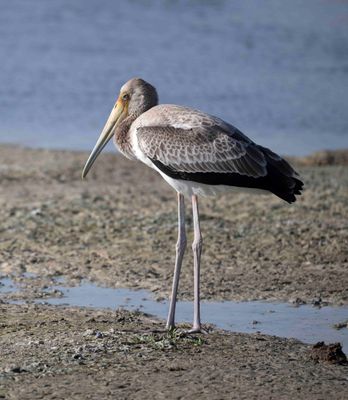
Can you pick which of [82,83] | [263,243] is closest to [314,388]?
[263,243]

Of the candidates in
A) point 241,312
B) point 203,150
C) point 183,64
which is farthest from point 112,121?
point 183,64

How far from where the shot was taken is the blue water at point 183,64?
1823cm

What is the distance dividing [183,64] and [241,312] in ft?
49.8

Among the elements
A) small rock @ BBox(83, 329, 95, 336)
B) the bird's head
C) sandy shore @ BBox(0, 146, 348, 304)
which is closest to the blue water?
sandy shore @ BBox(0, 146, 348, 304)

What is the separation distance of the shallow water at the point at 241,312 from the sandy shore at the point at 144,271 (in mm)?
189

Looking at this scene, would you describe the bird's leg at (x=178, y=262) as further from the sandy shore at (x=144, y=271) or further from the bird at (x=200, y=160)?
the sandy shore at (x=144, y=271)

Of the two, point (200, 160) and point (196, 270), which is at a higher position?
point (200, 160)

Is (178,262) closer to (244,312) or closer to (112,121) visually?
(244,312)

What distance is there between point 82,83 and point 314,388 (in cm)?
1516

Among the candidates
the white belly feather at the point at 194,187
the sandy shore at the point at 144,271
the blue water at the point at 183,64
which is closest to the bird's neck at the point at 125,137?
the white belly feather at the point at 194,187

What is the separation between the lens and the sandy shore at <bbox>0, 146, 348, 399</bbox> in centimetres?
628

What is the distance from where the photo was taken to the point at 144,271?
9242mm

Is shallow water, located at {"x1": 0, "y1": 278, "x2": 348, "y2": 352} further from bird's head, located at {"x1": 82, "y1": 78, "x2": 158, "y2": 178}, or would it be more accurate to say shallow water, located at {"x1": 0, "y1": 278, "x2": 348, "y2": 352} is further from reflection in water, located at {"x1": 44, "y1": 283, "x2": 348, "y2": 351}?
bird's head, located at {"x1": 82, "y1": 78, "x2": 158, "y2": 178}

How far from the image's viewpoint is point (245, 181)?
299 inches
